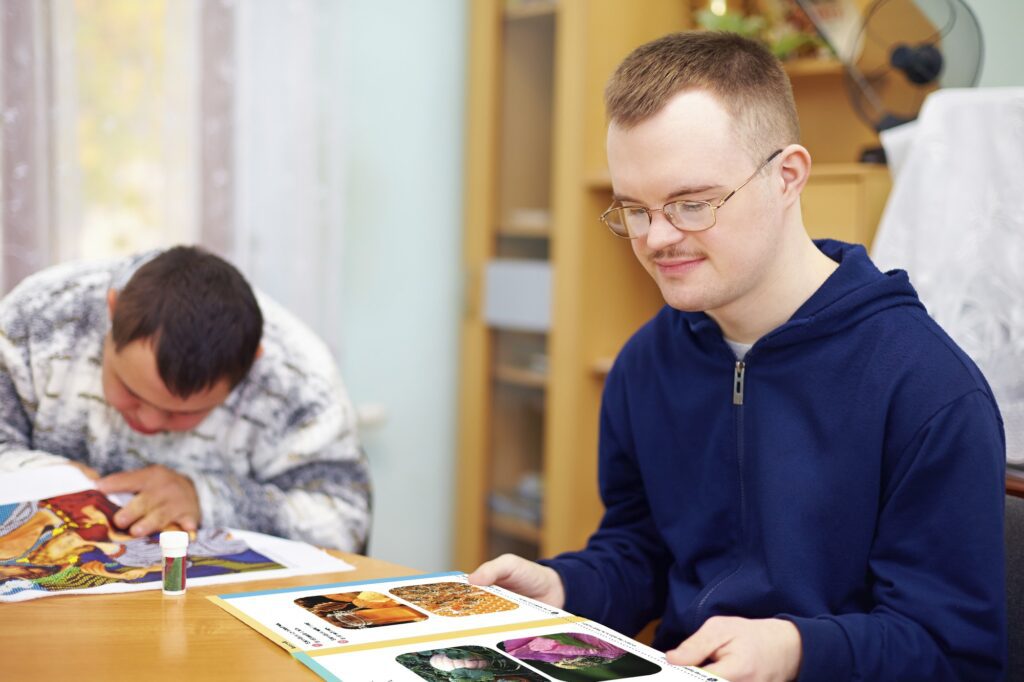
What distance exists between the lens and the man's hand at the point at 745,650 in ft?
3.26

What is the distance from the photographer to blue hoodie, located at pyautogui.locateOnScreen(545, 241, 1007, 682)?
1.09 meters

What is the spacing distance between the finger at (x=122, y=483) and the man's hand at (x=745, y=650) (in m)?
0.81

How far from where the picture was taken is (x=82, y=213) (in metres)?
2.57

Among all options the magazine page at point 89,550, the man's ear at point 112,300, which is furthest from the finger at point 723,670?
the man's ear at point 112,300

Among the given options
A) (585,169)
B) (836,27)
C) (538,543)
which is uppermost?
(836,27)

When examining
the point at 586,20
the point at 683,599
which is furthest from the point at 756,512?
the point at 586,20

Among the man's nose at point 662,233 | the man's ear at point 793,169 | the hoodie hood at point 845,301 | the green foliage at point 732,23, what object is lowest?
the hoodie hood at point 845,301

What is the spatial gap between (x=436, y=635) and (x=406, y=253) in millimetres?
2320

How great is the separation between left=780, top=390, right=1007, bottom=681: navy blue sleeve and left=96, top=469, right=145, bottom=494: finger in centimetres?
87

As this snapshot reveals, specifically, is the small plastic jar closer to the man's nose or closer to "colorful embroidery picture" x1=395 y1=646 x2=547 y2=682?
"colorful embroidery picture" x1=395 y1=646 x2=547 y2=682

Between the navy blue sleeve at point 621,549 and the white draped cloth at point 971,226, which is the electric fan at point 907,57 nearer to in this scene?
the white draped cloth at point 971,226

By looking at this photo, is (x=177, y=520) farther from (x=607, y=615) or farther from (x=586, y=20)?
(x=586, y=20)

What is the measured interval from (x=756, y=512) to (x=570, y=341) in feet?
5.64

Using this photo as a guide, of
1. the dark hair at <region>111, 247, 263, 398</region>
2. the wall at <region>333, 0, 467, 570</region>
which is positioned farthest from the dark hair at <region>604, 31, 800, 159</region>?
the wall at <region>333, 0, 467, 570</region>
